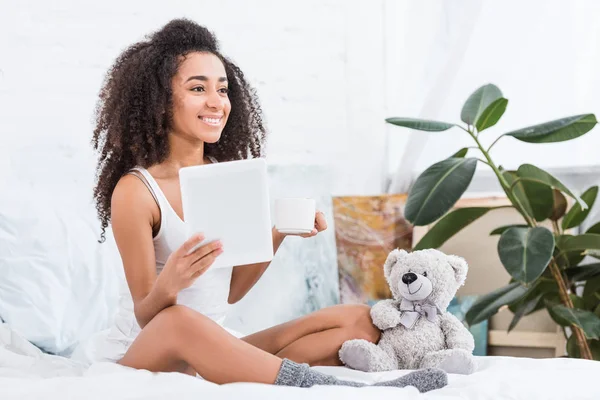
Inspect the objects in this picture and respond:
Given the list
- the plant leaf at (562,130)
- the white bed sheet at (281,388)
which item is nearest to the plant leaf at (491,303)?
the plant leaf at (562,130)

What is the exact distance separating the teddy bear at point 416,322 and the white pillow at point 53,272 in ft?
2.18

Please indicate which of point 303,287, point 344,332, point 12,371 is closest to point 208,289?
point 344,332

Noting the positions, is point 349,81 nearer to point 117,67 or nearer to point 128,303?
point 117,67

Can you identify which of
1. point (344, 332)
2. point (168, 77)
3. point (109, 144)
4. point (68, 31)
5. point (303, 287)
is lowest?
point (303, 287)

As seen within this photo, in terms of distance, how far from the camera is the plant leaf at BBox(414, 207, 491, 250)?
213cm

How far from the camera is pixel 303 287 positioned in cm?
236

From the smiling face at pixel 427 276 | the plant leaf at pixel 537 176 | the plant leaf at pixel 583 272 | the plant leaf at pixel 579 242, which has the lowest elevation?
the plant leaf at pixel 583 272

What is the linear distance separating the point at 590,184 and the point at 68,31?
1.61 m

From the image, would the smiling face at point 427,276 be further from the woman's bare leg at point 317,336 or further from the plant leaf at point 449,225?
the plant leaf at point 449,225

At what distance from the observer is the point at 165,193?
58.1 inches

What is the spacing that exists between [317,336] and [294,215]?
0.31 meters

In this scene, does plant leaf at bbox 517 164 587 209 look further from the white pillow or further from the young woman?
the white pillow

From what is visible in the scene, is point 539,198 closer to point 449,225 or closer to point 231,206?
point 449,225

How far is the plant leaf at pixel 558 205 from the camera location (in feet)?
7.15
